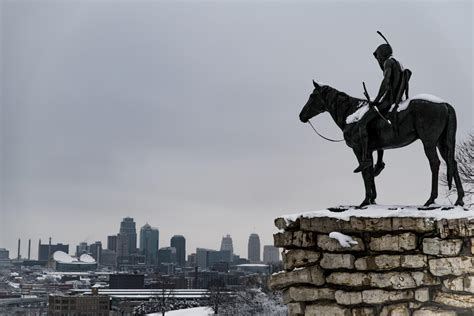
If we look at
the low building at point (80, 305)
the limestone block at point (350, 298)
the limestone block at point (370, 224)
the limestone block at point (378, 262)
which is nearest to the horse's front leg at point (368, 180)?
the limestone block at point (370, 224)

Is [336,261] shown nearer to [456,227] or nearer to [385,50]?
[456,227]

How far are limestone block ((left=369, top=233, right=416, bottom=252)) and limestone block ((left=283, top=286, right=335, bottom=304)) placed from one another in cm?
89

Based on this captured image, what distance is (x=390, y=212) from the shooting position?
866cm

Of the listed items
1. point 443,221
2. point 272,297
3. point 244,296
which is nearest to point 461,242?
point 443,221

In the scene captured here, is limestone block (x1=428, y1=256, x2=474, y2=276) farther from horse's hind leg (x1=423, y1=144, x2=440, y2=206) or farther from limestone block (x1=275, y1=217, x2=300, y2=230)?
limestone block (x1=275, y1=217, x2=300, y2=230)

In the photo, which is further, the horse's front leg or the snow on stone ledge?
the horse's front leg

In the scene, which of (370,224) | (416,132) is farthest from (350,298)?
(416,132)

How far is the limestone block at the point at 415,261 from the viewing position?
27.6ft

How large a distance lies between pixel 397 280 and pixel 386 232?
0.64 meters

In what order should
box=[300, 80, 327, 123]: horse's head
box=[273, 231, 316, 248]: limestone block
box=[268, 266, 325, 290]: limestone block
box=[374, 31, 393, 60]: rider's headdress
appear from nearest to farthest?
box=[268, 266, 325, 290]: limestone block → box=[273, 231, 316, 248]: limestone block → box=[374, 31, 393, 60]: rider's headdress → box=[300, 80, 327, 123]: horse's head

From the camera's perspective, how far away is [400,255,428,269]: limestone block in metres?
8.41

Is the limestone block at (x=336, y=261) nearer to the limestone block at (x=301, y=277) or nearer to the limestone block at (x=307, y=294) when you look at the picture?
the limestone block at (x=301, y=277)

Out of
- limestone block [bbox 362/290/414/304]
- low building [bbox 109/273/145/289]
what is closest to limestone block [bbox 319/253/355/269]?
limestone block [bbox 362/290/414/304]

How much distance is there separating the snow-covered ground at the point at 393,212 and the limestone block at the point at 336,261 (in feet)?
1.68
